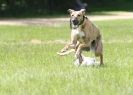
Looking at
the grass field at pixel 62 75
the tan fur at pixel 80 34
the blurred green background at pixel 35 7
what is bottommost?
the blurred green background at pixel 35 7

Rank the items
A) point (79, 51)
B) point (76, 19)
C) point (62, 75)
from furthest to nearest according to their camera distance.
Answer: point (79, 51)
point (76, 19)
point (62, 75)

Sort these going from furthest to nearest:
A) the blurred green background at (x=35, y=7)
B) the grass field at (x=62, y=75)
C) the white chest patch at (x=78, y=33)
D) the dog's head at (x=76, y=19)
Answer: the blurred green background at (x=35, y=7) < the white chest patch at (x=78, y=33) < the dog's head at (x=76, y=19) < the grass field at (x=62, y=75)

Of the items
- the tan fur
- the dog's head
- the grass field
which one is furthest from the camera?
the tan fur

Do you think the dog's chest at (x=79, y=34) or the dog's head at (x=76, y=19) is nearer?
the dog's head at (x=76, y=19)

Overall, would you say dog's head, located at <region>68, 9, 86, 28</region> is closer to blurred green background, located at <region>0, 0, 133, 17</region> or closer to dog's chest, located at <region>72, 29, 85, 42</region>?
dog's chest, located at <region>72, 29, 85, 42</region>

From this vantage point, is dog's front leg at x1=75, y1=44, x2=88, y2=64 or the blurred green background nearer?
dog's front leg at x1=75, y1=44, x2=88, y2=64

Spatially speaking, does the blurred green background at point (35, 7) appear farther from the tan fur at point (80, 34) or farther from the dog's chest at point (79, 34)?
the dog's chest at point (79, 34)

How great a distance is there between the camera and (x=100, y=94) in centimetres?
818

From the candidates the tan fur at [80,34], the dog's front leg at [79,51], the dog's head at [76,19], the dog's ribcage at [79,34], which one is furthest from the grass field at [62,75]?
the dog's head at [76,19]

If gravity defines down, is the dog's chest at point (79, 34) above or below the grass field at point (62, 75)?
above

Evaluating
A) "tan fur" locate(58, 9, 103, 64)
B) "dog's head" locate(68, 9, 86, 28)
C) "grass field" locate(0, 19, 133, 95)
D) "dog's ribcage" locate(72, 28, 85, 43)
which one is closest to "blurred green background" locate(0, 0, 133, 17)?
"grass field" locate(0, 19, 133, 95)

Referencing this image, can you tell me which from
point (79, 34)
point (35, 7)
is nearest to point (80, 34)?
point (79, 34)

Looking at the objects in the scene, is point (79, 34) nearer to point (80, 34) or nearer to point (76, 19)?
point (80, 34)

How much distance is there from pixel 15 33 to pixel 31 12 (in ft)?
53.9
